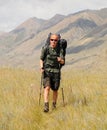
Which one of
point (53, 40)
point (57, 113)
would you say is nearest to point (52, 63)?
point (53, 40)

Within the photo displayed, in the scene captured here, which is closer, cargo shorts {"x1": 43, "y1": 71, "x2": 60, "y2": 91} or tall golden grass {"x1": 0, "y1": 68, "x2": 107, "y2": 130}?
tall golden grass {"x1": 0, "y1": 68, "x2": 107, "y2": 130}

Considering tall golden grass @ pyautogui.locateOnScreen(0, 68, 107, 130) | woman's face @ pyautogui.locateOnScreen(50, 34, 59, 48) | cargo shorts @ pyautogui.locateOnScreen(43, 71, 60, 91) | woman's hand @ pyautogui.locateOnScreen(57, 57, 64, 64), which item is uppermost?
woman's face @ pyautogui.locateOnScreen(50, 34, 59, 48)

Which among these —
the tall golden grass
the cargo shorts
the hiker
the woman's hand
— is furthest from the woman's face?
the tall golden grass

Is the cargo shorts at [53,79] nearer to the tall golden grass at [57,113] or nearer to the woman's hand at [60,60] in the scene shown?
the woman's hand at [60,60]

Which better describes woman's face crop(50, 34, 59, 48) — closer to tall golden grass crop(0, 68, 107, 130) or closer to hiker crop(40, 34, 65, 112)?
hiker crop(40, 34, 65, 112)

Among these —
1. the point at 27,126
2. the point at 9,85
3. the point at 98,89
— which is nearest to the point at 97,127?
the point at 27,126

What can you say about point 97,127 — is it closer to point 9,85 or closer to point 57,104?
point 57,104

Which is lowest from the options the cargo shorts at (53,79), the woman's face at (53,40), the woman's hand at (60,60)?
the cargo shorts at (53,79)

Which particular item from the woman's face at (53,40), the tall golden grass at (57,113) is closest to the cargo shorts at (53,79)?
the tall golden grass at (57,113)

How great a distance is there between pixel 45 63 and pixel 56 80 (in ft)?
1.73

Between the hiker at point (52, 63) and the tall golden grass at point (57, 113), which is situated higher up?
the hiker at point (52, 63)

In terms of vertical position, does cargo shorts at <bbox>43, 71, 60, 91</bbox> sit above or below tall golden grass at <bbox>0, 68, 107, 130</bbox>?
above

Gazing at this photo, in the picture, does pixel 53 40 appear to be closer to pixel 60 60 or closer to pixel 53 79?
pixel 60 60

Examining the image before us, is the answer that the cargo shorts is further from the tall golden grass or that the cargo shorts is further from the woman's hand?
the tall golden grass
